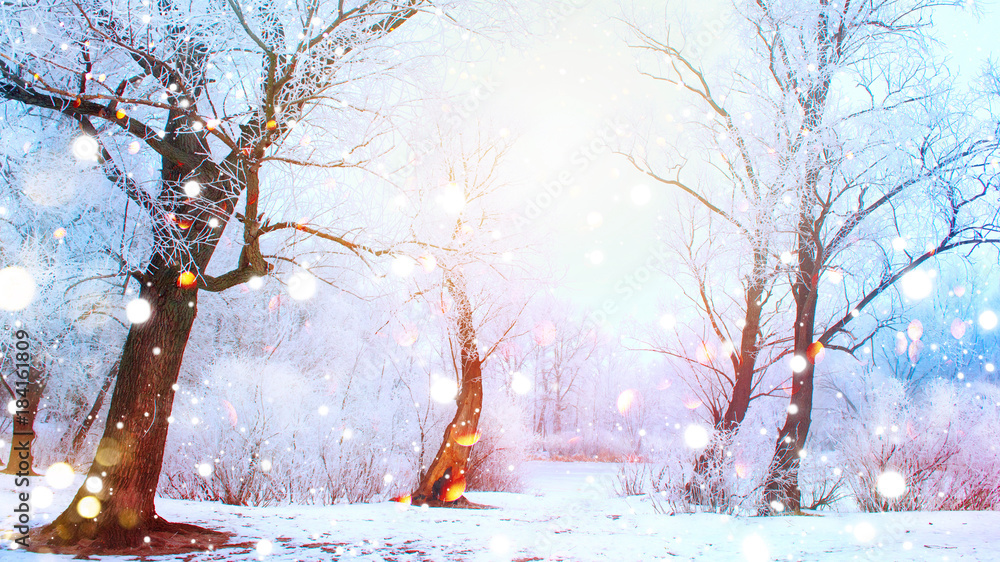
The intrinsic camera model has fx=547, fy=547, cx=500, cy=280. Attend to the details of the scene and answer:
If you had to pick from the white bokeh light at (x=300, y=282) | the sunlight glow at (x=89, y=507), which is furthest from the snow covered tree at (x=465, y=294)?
the sunlight glow at (x=89, y=507)

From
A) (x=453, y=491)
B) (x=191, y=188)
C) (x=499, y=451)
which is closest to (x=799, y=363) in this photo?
(x=453, y=491)

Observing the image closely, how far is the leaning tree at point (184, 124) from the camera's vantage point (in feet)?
14.9

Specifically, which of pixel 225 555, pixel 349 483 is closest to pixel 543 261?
pixel 349 483

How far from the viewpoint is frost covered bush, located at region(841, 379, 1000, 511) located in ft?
28.2

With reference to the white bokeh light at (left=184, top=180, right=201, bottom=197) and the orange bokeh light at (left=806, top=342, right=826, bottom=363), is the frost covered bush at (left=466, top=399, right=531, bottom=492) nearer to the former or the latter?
the orange bokeh light at (left=806, top=342, right=826, bottom=363)

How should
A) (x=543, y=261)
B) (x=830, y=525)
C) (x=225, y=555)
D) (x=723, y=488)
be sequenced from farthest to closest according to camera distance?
(x=543, y=261)
(x=723, y=488)
(x=830, y=525)
(x=225, y=555)

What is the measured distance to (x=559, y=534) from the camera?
639 centimetres

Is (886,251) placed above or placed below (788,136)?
below

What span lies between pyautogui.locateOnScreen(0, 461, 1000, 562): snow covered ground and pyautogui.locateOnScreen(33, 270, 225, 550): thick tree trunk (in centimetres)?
53

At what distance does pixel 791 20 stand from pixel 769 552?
7.82 meters

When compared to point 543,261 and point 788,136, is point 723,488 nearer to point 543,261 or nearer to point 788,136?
point 543,261

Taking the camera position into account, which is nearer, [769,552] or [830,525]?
[769,552]

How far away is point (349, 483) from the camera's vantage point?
952cm

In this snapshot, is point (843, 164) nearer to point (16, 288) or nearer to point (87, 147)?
point (87, 147)
